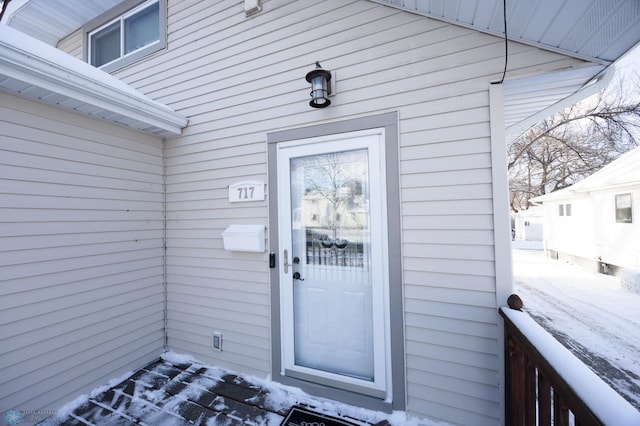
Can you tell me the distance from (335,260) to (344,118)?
3.89 feet

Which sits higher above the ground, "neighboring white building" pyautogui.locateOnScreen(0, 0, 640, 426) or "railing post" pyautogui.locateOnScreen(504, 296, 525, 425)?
"neighboring white building" pyautogui.locateOnScreen(0, 0, 640, 426)

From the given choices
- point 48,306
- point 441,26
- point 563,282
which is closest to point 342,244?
point 441,26

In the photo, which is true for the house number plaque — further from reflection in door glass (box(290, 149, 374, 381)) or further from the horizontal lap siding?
the horizontal lap siding

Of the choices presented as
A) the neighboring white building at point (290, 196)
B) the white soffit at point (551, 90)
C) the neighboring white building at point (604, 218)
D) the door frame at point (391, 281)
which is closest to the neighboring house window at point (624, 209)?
the neighboring white building at point (604, 218)

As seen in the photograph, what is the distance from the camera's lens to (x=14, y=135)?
Result: 211 centimetres

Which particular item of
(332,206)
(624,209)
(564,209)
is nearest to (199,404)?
(332,206)

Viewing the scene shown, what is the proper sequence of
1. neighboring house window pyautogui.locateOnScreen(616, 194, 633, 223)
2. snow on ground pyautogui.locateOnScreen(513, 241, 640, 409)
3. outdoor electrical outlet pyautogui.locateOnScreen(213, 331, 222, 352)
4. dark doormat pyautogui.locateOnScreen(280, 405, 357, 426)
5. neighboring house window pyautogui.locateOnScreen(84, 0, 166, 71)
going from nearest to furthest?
dark doormat pyautogui.locateOnScreen(280, 405, 357, 426) < outdoor electrical outlet pyautogui.locateOnScreen(213, 331, 222, 352) < snow on ground pyautogui.locateOnScreen(513, 241, 640, 409) < neighboring house window pyautogui.locateOnScreen(84, 0, 166, 71) < neighboring house window pyautogui.locateOnScreen(616, 194, 633, 223)

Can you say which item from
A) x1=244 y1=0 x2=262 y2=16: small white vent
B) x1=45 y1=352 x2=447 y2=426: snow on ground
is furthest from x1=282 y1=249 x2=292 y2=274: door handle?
x1=244 y1=0 x2=262 y2=16: small white vent

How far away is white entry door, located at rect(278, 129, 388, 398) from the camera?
7.37ft

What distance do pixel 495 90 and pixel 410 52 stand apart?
2.21 feet

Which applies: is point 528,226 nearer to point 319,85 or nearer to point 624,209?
point 624,209

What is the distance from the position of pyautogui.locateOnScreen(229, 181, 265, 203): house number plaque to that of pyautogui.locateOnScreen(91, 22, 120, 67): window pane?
112 inches

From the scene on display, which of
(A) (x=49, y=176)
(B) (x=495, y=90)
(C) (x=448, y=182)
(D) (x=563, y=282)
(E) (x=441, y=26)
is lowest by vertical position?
(D) (x=563, y=282)

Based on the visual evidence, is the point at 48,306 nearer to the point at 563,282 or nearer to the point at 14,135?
the point at 14,135
